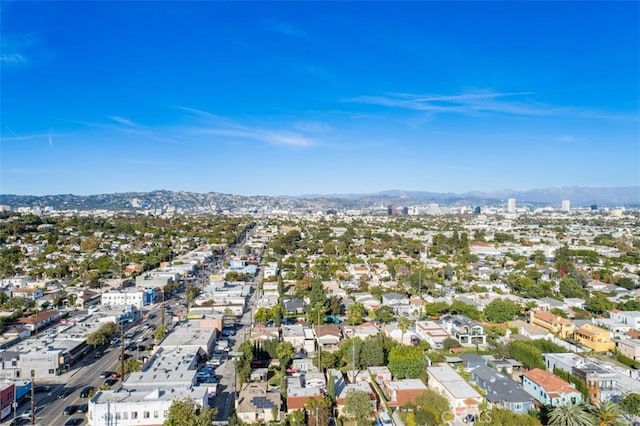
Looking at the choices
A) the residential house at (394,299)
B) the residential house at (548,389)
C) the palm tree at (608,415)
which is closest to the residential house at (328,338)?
the residential house at (394,299)

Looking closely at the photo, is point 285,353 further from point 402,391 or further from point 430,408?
point 430,408

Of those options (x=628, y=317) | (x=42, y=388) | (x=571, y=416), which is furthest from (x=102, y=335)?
(x=628, y=317)

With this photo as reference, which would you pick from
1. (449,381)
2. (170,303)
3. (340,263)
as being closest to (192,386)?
(449,381)

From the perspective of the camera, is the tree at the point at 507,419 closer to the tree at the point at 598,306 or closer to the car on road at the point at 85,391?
the car on road at the point at 85,391

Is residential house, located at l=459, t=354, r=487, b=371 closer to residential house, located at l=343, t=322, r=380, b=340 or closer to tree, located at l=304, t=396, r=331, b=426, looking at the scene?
residential house, located at l=343, t=322, r=380, b=340

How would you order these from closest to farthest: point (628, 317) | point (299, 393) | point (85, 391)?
point (299, 393) < point (85, 391) < point (628, 317)

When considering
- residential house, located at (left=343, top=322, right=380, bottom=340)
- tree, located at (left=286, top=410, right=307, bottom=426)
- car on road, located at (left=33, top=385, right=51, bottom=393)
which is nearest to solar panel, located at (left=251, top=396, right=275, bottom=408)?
tree, located at (left=286, top=410, right=307, bottom=426)

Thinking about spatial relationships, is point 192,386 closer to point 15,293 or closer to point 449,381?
point 449,381
